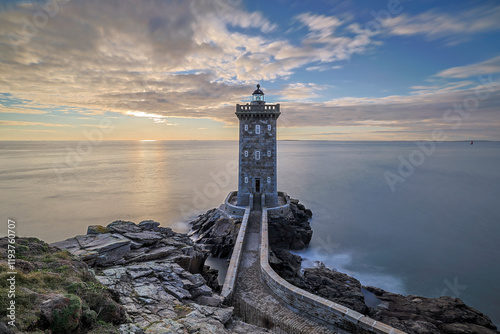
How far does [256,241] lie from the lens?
17016 millimetres

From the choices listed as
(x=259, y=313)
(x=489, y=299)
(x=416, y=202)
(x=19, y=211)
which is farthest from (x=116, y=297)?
(x=416, y=202)

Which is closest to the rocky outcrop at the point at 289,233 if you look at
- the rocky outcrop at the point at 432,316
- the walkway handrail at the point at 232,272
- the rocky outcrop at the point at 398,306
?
the walkway handrail at the point at 232,272

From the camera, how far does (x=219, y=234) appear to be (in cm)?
2206

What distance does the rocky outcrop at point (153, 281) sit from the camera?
693 cm

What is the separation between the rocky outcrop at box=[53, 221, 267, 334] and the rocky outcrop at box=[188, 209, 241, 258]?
7.00 metres

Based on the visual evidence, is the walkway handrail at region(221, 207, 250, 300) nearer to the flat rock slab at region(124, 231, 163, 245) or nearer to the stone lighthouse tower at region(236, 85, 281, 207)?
the flat rock slab at region(124, 231, 163, 245)

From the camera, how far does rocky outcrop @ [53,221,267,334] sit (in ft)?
22.7

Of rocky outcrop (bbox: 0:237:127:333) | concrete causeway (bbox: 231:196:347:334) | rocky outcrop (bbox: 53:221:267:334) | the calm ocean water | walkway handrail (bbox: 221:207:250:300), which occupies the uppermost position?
rocky outcrop (bbox: 0:237:127:333)

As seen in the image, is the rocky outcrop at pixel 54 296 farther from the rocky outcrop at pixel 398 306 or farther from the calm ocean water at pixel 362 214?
the calm ocean water at pixel 362 214

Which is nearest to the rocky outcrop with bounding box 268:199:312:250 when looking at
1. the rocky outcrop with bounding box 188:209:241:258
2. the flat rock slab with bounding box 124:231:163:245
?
the rocky outcrop with bounding box 188:209:241:258

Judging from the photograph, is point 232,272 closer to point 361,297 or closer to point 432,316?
point 361,297

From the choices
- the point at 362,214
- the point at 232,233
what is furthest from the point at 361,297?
the point at 362,214

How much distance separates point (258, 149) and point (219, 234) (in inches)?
339

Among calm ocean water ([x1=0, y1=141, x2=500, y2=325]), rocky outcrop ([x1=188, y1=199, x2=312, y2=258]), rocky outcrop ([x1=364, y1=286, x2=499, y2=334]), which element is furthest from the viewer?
rocky outcrop ([x1=188, y1=199, x2=312, y2=258])
